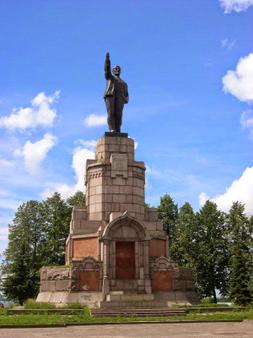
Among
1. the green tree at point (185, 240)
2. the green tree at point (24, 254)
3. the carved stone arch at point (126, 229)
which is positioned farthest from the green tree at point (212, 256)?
the carved stone arch at point (126, 229)

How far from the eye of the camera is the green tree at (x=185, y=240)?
45.8m

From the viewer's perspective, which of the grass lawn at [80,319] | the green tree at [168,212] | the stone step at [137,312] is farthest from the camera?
the green tree at [168,212]

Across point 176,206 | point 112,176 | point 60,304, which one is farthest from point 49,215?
point 60,304

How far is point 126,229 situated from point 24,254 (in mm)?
17783

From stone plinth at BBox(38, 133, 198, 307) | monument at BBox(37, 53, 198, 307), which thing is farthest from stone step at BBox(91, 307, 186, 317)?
stone plinth at BBox(38, 133, 198, 307)

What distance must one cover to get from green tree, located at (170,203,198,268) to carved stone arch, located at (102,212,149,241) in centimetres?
2074

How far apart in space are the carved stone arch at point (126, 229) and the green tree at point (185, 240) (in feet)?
68.0

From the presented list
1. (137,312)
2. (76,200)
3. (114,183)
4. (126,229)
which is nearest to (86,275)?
(126,229)

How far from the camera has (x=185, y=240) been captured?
46312 millimetres

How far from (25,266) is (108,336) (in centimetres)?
2694

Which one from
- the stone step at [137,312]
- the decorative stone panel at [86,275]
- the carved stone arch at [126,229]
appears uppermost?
the carved stone arch at [126,229]

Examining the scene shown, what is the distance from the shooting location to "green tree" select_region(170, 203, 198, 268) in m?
45.8

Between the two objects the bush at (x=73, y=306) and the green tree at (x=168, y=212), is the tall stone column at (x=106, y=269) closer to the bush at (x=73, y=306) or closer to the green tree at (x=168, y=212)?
the bush at (x=73, y=306)

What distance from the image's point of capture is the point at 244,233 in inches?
1758
